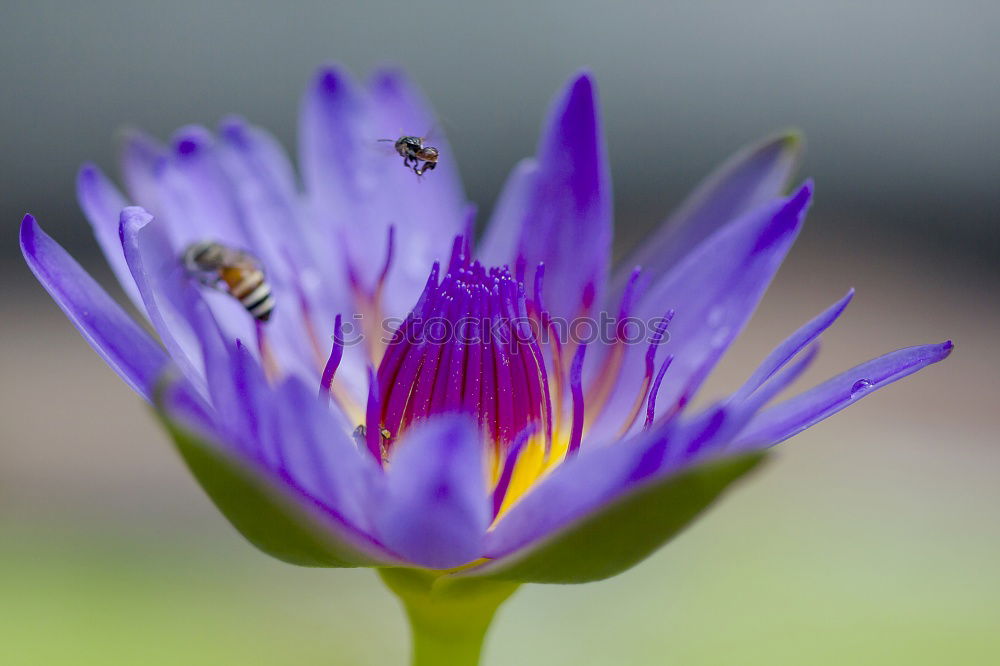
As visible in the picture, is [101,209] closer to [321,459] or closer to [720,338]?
[321,459]

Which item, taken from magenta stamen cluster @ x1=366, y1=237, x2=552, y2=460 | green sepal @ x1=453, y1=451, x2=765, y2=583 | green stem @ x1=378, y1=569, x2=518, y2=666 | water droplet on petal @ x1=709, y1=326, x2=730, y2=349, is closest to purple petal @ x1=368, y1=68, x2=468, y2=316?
magenta stamen cluster @ x1=366, y1=237, x2=552, y2=460

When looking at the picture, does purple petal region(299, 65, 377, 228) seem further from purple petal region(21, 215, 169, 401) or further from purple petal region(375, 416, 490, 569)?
purple petal region(375, 416, 490, 569)

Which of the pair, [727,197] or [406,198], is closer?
[727,197]

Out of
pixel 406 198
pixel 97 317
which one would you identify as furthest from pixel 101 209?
pixel 406 198

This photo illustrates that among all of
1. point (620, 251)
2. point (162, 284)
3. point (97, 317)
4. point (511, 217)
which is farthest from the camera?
point (620, 251)

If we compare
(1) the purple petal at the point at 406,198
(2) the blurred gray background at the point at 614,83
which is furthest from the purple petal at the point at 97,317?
Answer: (2) the blurred gray background at the point at 614,83

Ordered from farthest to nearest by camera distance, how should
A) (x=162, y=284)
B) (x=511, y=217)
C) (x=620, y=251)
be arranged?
(x=620, y=251) → (x=511, y=217) → (x=162, y=284)

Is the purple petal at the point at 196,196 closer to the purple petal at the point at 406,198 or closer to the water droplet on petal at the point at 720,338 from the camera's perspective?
the purple petal at the point at 406,198

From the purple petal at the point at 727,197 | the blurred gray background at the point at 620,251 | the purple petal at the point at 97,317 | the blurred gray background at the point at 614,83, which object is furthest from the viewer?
the blurred gray background at the point at 614,83
